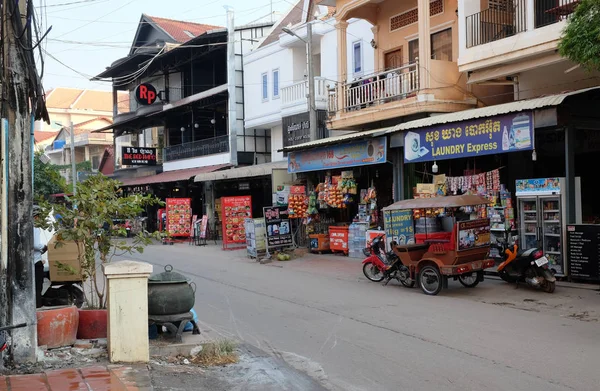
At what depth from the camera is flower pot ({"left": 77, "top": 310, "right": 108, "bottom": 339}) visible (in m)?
7.38

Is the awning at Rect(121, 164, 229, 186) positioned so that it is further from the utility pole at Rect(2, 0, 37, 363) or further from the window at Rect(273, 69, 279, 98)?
the utility pole at Rect(2, 0, 37, 363)

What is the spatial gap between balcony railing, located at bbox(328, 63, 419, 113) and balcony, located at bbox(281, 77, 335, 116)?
116 inches

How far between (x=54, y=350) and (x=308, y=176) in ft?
51.0

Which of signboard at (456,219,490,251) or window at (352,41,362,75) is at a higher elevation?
window at (352,41,362,75)

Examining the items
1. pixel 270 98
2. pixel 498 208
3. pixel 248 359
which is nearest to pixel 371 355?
pixel 248 359

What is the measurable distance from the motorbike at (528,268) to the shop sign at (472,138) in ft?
7.82

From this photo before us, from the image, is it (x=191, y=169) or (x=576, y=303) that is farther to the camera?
(x=191, y=169)

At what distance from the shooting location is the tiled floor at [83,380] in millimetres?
5578

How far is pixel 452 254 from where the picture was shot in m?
11.9

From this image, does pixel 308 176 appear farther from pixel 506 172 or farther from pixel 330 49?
pixel 506 172

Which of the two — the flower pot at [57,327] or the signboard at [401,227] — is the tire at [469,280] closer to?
the signboard at [401,227]

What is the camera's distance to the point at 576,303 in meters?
10.8

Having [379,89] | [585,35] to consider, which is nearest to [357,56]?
[379,89]

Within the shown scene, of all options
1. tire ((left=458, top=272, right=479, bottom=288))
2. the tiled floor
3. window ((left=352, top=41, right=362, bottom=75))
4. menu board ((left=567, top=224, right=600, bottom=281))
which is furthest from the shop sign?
the tiled floor
